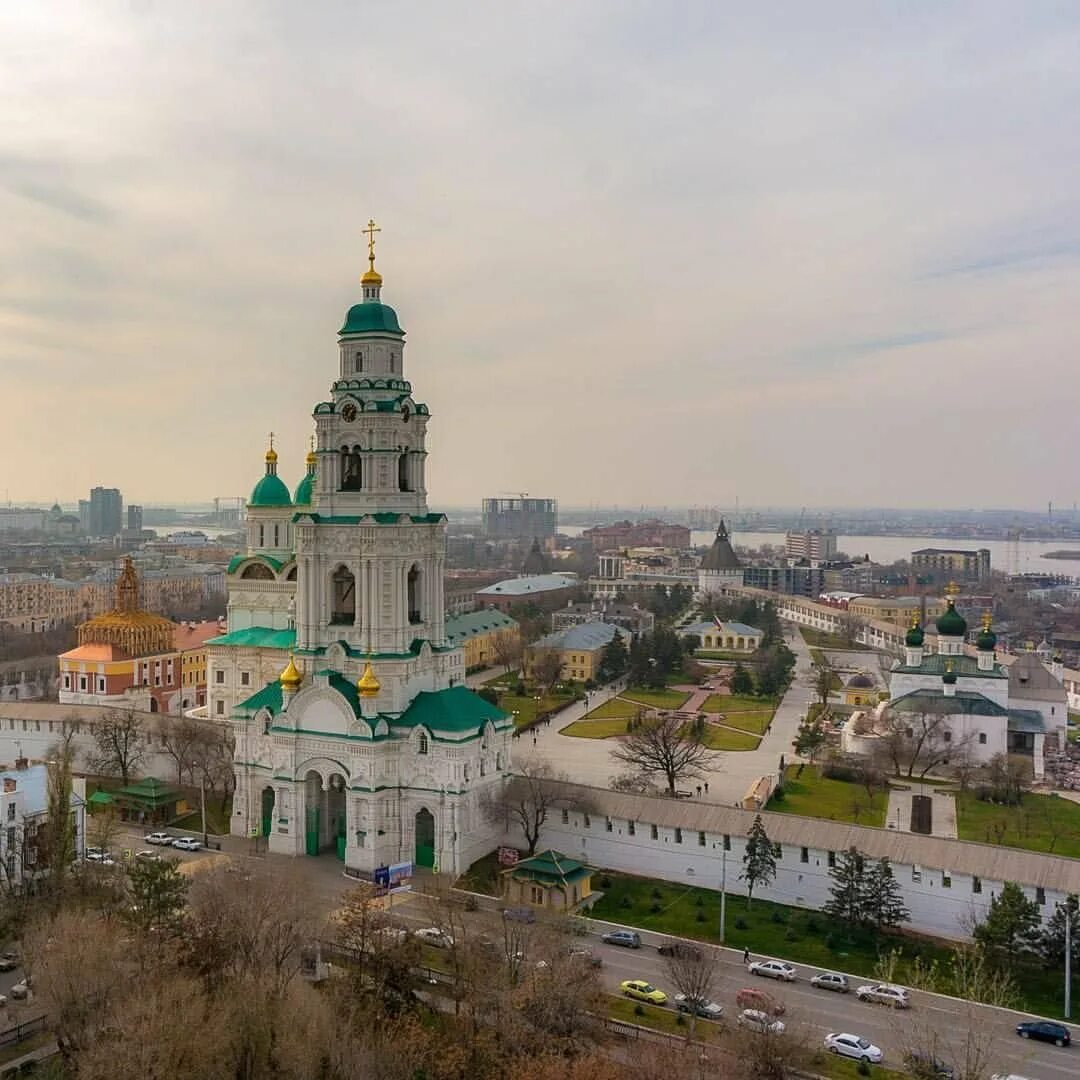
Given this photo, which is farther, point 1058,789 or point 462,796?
point 1058,789

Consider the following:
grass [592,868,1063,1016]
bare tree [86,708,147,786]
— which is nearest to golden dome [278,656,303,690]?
bare tree [86,708,147,786]

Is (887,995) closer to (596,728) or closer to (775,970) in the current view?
(775,970)

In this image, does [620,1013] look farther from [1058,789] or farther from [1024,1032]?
[1058,789]

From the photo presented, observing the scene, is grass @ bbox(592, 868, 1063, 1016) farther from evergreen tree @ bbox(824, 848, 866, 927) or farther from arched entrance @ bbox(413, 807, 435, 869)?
arched entrance @ bbox(413, 807, 435, 869)

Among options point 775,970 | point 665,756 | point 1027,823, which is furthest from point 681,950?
point 1027,823

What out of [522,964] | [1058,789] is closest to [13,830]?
[522,964]
